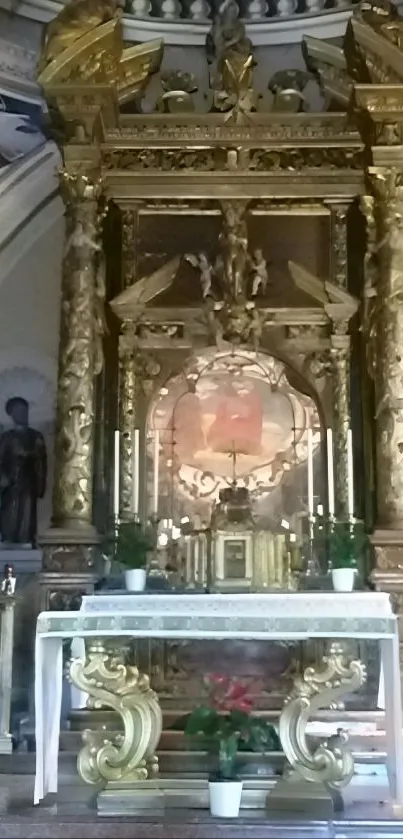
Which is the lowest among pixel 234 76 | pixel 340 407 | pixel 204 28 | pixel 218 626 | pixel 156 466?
pixel 218 626

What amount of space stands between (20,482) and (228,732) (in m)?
3.97

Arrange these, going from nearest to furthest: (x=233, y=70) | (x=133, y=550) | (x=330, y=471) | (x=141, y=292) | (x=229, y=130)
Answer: (x=133, y=550) → (x=330, y=471) → (x=141, y=292) → (x=229, y=130) → (x=233, y=70)

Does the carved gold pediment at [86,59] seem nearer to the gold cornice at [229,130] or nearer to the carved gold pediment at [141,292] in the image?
the gold cornice at [229,130]

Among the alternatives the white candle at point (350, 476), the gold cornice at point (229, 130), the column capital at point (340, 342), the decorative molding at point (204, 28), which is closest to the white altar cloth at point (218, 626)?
the white candle at point (350, 476)

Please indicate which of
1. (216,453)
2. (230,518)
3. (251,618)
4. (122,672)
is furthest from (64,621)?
(216,453)

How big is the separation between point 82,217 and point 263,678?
361 centimetres

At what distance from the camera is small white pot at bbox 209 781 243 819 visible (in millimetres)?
5016

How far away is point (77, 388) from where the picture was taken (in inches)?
305

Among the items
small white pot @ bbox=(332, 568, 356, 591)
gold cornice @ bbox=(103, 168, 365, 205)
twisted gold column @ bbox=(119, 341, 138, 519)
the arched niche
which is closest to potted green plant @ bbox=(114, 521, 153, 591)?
twisted gold column @ bbox=(119, 341, 138, 519)

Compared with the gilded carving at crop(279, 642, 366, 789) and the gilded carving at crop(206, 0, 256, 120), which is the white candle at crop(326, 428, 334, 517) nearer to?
the gilded carving at crop(279, 642, 366, 789)

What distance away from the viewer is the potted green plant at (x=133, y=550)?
6.82m

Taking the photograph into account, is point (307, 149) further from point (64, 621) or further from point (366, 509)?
point (64, 621)

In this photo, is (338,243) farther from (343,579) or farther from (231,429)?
(343,579)

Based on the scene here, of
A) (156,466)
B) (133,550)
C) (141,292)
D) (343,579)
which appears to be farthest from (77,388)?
(343,579)
